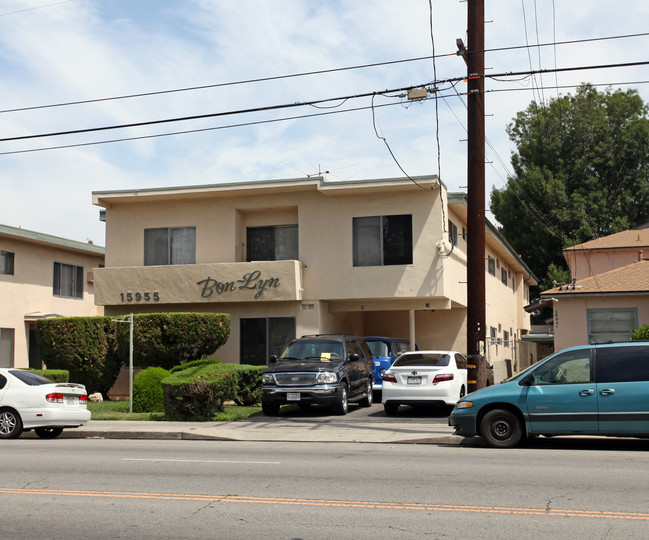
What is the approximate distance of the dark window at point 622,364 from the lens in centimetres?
1206

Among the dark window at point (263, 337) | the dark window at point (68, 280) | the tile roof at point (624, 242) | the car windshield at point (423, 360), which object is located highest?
the tile roof at point (624, 242)

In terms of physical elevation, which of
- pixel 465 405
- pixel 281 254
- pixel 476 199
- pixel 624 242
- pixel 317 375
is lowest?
pixel 465 405

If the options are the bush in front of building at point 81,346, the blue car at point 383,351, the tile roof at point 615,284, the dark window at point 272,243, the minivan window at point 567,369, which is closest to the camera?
the minivan window at point 567,369

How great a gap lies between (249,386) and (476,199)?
849 cm

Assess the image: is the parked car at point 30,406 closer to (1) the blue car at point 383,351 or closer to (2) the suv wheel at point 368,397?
(2) the suv wheel at point 368,397

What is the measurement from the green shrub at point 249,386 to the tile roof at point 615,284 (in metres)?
8.38

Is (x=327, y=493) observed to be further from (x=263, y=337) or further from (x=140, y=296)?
(x=140, y=296)

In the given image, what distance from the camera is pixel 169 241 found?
25516 mm

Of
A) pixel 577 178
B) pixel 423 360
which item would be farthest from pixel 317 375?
pixel 577 178

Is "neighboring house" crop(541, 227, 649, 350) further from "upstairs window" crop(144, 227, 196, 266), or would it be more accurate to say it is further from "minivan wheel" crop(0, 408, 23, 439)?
"minivan wheel" crop(0, 408, 23, 439)

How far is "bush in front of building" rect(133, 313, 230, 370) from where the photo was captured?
2234 centimetres

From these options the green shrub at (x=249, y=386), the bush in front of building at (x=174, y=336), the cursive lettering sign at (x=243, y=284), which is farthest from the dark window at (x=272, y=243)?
the green shrub at (x=249, y=386)

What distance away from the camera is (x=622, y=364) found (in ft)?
40.0

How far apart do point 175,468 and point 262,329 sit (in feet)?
45.7
